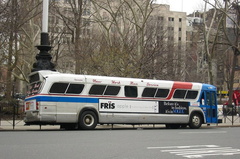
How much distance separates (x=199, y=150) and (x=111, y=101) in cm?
977

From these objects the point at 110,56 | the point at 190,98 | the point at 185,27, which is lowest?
the point at 190,98

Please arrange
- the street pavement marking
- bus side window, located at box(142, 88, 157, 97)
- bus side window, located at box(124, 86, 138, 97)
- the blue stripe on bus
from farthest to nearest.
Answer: bus side window, located at box(142, 88, 157, 97) < bus side window, located at box(124, 86, 138, 97) < the blue stripe on bus < the street pavement marking

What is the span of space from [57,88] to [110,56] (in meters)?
11.6

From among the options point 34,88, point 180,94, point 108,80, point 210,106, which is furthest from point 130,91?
point 210,106

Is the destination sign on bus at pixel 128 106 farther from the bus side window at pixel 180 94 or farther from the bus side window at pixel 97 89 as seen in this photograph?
the bus side window at pixel 180 94

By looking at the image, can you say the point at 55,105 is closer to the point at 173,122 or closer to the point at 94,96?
the point at 94,96

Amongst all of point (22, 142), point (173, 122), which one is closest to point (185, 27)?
point (173, 122)

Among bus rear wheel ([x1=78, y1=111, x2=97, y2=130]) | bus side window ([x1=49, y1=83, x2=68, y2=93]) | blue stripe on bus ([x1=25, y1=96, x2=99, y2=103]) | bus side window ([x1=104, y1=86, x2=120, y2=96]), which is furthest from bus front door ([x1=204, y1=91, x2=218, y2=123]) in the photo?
bus side window ([x1=49, y1=83, x2=68, y2=93])

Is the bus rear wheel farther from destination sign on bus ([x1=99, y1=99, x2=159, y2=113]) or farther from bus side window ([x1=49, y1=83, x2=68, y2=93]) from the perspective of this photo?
bus side window ([x1=49, y1=83, x2=68, y2=93])

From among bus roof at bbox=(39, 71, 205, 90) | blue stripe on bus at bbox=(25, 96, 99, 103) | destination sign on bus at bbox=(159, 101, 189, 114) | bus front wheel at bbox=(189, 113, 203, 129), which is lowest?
bus front wheel at bbox=(189, 113, 203, 129)

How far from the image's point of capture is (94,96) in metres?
20.5

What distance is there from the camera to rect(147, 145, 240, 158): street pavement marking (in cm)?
1082

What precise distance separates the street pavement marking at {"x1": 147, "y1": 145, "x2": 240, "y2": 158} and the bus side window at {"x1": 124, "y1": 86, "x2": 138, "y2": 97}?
9.22 metres

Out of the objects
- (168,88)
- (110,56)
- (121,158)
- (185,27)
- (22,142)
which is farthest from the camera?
(185,27)
